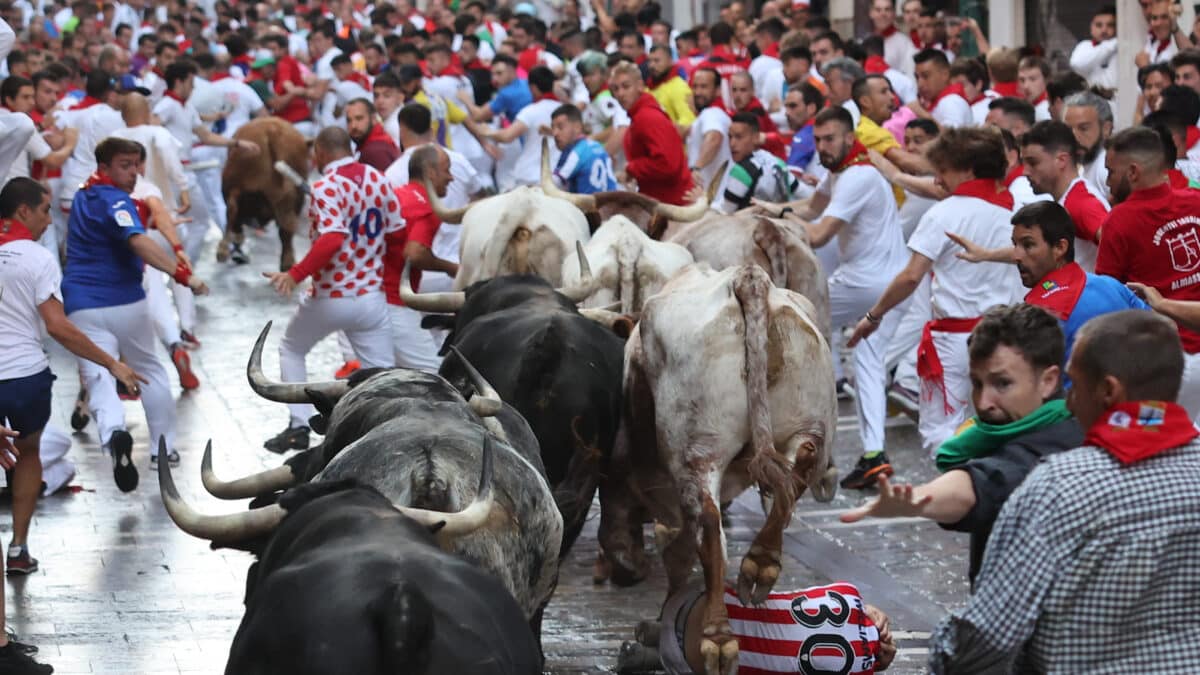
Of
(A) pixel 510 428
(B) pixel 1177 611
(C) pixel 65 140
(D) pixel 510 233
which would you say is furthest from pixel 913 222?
(B) pixel 1177 611

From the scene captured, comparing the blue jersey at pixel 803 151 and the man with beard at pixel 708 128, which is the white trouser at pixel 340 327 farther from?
the man with beard at pixel 708 128

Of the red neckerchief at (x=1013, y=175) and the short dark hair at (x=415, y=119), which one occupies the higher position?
the short dark hair at (x=415, y=119)

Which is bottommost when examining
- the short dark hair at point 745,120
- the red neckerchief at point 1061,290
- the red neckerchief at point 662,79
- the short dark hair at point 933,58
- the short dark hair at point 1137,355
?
the red neckerchief at point 662,79

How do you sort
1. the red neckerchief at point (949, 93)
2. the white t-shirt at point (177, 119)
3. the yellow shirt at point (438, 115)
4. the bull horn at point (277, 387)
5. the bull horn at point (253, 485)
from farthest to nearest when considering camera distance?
the white t-shirt at point (177, 119) < the yellow shirt at point (438, 115) < the red neckerchief at point (949, 93) < the bull horn at point (277, 387) < the bull horn at point (253, 485)

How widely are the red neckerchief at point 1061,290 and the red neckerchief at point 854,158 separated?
4.21 m

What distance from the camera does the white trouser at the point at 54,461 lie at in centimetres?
1096

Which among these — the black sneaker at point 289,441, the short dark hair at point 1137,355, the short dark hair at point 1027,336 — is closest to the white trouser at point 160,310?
the black sneaker at point 289,441

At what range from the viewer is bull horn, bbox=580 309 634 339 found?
8852 millimetres

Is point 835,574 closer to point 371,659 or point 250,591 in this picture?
point 250,591

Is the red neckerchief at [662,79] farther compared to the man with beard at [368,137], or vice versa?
the red neckerchief at [662,79]

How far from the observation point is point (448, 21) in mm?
29219

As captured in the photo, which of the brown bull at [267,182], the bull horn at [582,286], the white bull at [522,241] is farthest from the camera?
the brown bull at [267,182]

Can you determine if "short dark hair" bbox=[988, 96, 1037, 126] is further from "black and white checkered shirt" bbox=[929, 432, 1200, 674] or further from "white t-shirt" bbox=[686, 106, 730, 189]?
"black and white checkered shirt" bbox=[929, 432, 1200, 674]

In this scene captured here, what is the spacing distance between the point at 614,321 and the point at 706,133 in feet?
23.8
